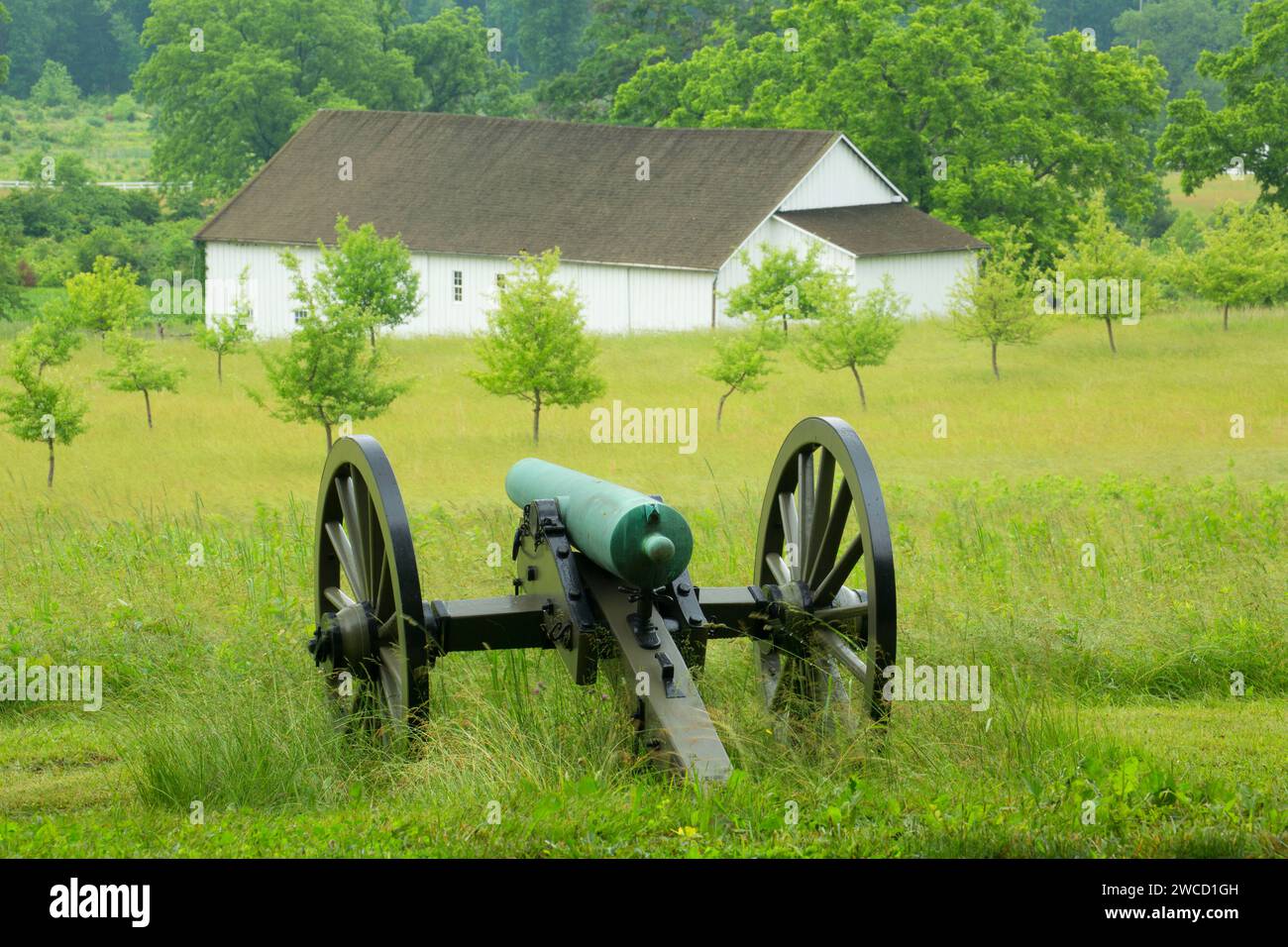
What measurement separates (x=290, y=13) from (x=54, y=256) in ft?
55.9

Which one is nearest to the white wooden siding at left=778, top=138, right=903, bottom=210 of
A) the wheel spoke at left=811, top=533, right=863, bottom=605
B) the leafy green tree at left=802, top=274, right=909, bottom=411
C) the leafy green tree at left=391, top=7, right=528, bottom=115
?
the leafy green tree at left=802, top=274, right=909, bottom=411

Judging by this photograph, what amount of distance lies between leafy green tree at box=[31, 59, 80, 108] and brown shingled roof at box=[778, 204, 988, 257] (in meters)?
63.6

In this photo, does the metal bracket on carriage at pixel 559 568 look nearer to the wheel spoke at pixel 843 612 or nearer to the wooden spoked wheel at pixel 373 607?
the wooden spoked wheel at pixel 373 607

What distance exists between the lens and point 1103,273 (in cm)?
3541

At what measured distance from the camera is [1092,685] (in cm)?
721

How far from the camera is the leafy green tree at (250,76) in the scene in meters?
64.0

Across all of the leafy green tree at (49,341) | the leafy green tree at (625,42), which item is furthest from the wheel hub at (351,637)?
the leafy green tree at (625,42)

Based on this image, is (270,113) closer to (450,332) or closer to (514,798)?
(450,332)

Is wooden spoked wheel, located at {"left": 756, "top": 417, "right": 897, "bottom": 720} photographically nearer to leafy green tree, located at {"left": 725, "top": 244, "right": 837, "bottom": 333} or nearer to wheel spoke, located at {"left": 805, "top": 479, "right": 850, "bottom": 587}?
wheel spoke, located at {"left": 805, "top": 479, "right": 850, "bottom": 587}

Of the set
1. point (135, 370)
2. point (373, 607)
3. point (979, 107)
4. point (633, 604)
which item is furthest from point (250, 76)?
point (633, 604)

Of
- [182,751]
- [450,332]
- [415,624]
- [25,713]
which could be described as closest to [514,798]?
[415,624]

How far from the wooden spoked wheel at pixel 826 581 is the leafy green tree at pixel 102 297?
83.1 ft

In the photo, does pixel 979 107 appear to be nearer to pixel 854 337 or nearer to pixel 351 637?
pixel 854 337

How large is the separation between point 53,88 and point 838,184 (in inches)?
2514
